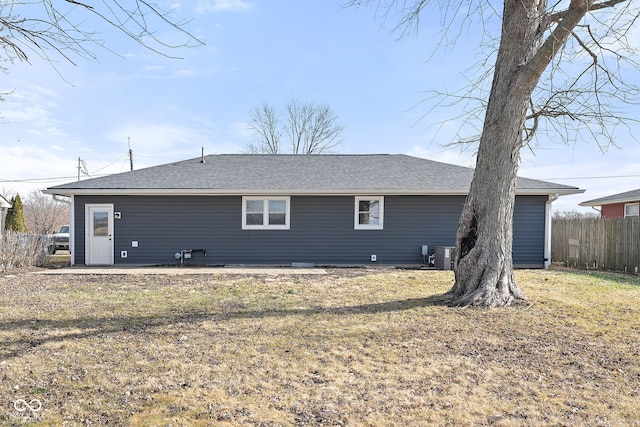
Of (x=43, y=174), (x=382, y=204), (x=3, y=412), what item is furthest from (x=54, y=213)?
(x=3, y=412)

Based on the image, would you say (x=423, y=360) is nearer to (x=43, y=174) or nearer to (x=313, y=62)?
(x=313, y=62)

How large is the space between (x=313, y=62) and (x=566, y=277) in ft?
34.6

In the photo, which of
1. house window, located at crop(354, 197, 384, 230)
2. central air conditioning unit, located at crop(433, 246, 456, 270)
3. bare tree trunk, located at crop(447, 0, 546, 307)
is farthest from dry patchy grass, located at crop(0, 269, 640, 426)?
house window, located at crop(354, 197, 384, 230)

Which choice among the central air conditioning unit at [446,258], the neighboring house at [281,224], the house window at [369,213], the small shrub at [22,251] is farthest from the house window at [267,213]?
the small shrub at [22,251]

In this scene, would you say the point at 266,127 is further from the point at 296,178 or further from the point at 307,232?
the point at 307,232

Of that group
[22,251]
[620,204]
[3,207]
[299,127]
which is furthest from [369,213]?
[299,127]

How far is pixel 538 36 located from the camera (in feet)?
20.6

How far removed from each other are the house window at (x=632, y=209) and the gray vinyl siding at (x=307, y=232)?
8591 mm

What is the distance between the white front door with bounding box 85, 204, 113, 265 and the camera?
11.9m

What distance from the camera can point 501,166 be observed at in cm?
638

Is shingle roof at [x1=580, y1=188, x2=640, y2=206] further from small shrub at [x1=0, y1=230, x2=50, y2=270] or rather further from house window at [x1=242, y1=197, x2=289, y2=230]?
small shrub at [x1=0, y1=230, x2=50, y2=270]

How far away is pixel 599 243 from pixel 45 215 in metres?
30.4

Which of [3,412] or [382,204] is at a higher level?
[382,204]

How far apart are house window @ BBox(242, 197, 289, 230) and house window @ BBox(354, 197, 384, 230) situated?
2206 millimetres
